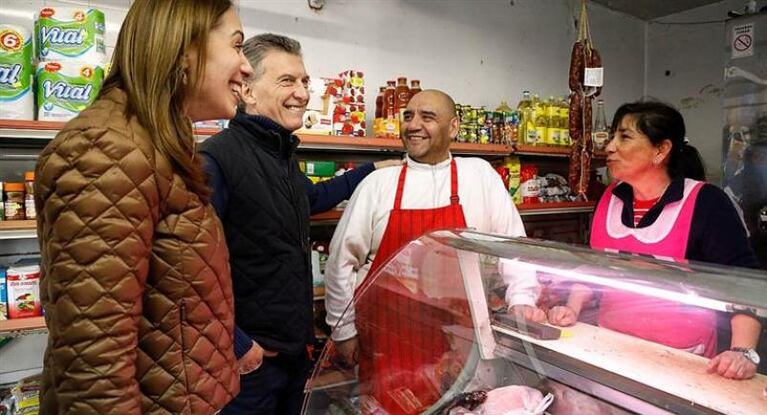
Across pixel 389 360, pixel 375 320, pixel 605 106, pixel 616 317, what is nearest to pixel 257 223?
pixel 375 320

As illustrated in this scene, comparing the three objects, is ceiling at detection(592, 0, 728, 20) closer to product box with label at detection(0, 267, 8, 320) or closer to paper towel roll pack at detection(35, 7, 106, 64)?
paper towel roll pack at detection(35, 7, 106, 64)

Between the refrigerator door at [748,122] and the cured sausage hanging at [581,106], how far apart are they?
3.12 feet

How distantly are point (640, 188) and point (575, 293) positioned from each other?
1.03 m

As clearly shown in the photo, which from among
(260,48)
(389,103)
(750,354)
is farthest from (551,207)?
(750,354)

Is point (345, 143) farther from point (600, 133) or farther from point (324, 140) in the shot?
point (600, 133)

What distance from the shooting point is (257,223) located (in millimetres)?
1595

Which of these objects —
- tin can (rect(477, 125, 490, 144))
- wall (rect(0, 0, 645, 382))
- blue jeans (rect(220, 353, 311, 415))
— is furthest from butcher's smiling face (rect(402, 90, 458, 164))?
blue jeans (rect(220, 353, 311, 415))

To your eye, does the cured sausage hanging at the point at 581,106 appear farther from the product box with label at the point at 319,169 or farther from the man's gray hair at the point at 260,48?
the man's gray hair at the point at 260,48

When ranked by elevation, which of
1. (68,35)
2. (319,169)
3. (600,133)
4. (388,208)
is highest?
(68,35)

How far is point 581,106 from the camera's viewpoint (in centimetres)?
299

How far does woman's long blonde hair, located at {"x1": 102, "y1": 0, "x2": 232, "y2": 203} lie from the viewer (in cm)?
95

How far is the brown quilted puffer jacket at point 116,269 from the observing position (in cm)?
85

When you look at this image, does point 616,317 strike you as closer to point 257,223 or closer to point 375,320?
point 375,320

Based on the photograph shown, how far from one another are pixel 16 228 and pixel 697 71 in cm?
508
